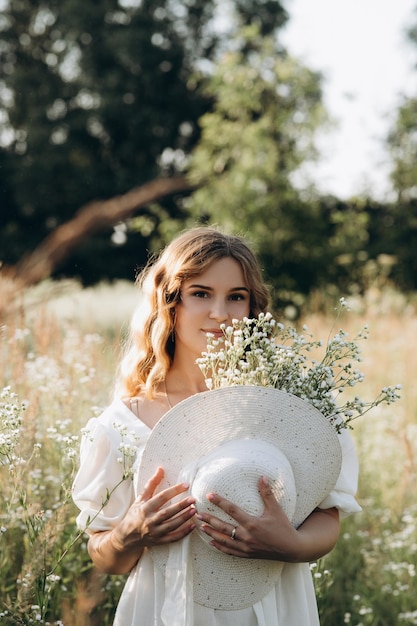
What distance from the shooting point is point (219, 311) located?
7.40 ft

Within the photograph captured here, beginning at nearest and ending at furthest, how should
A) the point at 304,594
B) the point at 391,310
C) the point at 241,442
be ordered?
the point at 241,442 → the point at 304,594 → the point at 391,310

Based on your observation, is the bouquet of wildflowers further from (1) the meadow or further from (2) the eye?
(1) the meadow

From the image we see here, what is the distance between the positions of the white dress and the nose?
0.37 meters

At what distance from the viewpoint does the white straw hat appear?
196 cm

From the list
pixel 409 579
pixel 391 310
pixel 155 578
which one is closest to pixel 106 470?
pixel 155 578

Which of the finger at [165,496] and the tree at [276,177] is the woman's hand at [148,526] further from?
the tree at [276,177]

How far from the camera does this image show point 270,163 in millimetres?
11320

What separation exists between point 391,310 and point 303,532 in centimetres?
731

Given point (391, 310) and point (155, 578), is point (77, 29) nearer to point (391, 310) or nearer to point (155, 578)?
point (391, 310)

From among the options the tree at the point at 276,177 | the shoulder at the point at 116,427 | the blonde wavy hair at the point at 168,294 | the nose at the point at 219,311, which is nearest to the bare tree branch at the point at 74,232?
the shoulder at the point at 116,427

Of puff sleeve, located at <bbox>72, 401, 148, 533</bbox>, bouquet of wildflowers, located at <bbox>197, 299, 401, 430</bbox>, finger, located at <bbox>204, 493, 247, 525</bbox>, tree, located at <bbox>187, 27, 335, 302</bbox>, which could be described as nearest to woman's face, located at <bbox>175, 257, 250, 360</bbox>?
bouquet of wildflowers, located at <bbox>197, 299, 401, 430</bbox>

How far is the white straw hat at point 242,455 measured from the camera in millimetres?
1964

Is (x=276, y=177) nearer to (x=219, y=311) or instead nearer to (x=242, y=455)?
(x=219, y=311)

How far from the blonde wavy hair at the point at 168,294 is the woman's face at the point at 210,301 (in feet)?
0.09
